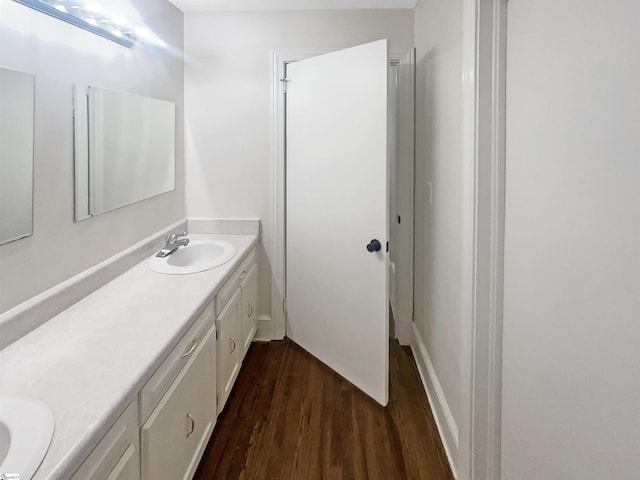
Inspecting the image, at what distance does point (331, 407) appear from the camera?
239 cm

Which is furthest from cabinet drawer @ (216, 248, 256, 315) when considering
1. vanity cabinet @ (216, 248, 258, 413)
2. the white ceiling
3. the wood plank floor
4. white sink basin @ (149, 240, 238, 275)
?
the white ceiling

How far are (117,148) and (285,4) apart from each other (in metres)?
1.44

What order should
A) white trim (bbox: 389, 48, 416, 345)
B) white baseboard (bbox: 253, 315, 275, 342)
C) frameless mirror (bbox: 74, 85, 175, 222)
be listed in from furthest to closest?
white baseboard (bbox: 253, 315, 275, 342) → white trim (bbox: 389, 48, 416, 345) → frameless mirror (bbox: 74, 85, 175, 222)

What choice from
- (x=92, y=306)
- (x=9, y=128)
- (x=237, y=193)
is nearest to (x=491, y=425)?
(x=92, y=306)

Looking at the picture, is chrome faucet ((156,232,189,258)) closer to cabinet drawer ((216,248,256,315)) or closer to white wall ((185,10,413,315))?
cabinet drawer ((216,248,256,315))

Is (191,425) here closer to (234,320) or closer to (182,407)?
(182,407)

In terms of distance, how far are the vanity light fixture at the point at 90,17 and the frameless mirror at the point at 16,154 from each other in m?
0.27

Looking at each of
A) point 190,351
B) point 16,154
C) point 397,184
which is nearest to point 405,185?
point 397,184

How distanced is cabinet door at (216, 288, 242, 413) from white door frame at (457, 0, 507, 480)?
42.5 inches

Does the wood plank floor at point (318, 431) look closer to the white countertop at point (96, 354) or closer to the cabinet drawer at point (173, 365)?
the cabinet drawer at point (173, 365)

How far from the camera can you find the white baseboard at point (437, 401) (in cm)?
194

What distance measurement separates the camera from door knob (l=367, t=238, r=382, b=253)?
234cm

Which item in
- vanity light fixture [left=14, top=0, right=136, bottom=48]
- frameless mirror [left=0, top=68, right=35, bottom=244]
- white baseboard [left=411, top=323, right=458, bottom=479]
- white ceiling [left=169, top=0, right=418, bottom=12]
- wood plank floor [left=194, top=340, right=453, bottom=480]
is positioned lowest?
wood plank floor [left=194, top=340, right=453, bottom=480]

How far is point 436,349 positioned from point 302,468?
3.01 ft
